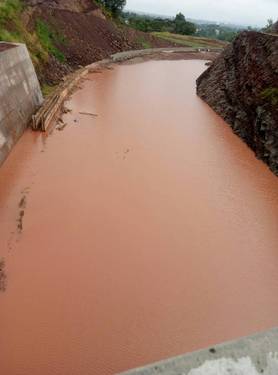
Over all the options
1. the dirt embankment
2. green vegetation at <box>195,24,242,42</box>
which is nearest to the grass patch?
the dirt embankment

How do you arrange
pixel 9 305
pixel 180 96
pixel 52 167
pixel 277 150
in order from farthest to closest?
pixel 180 96
pixel 277 150
pixel 52 167
pixel 9 305

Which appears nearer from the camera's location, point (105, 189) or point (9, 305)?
point (9, 305)

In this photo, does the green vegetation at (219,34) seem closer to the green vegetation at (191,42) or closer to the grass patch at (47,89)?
the green vegetation at (191,42)

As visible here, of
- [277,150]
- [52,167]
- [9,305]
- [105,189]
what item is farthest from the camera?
[277,150]

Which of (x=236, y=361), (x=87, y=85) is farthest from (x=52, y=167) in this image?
(x=87, y=85)

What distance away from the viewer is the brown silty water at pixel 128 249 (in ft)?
19.4

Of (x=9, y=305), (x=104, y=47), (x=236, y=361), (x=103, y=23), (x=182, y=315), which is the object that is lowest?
(x=182, y=315)

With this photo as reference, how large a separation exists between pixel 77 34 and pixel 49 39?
481 cm

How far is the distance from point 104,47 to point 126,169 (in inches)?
923

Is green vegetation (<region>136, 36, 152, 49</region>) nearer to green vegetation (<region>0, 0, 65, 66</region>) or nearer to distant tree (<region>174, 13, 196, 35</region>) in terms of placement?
green vegetation (<region>0, 0, 65, 66</region>)

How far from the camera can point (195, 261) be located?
7.70 m

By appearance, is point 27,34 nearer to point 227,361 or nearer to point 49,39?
point 49,39

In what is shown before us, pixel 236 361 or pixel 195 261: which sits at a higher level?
pixel 236 361

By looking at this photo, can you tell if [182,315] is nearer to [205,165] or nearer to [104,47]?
[205,165]
